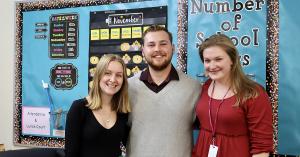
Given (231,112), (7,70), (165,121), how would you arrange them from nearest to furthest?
1. (231,112)
2. (165,121)
3. (7,70)

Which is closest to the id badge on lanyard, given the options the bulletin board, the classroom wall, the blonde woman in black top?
the blonde woman in black top

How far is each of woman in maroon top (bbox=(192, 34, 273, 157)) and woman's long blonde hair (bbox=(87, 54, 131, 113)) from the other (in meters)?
0.46

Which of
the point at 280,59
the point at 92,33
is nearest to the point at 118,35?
the point at 92,33

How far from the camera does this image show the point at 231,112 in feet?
5.51

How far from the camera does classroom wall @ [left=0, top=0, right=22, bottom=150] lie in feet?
9.55

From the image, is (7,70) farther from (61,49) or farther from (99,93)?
(99,93)

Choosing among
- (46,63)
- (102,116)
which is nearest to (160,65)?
(102,116)

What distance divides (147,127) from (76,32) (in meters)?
1.13

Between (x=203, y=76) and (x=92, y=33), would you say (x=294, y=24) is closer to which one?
(x=203, y=76)

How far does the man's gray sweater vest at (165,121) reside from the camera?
1878 millimetres

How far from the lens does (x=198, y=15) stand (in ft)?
7.56

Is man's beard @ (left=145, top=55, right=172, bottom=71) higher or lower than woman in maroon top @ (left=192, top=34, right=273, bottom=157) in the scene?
higher

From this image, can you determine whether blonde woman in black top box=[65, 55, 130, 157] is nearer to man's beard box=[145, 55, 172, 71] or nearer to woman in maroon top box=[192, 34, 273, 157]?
man's beard box=[145, 55, 172, 71]

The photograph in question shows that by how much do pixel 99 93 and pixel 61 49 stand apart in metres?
0.96
